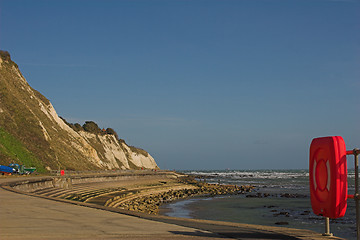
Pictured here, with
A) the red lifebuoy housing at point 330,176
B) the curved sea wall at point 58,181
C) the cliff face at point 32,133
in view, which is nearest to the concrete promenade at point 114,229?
the red lifebuoy housing at point 330,176

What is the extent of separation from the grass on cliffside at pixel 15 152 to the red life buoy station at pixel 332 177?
158ft

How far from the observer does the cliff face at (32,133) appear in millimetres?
54931

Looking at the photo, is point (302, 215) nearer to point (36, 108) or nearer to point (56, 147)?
point (56, 147)

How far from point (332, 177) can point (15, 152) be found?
5246 centimetres

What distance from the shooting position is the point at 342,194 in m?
7.76

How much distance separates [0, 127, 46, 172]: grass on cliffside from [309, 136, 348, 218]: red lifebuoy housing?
48164 mm

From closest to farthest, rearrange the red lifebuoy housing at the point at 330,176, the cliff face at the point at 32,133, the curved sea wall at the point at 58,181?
the red lifebuoy housing at the point at 330,176, the curved sea wall at the point at 58,181, the cliff face at the point at 32,133

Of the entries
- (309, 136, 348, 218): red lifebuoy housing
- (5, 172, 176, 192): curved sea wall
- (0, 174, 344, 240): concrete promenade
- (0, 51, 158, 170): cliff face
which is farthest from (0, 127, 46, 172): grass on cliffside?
(309, 136, 348, 218): red lifebuoy housing

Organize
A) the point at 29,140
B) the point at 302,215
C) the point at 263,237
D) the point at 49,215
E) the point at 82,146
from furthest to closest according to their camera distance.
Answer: the point at 82,146 → the point at 29,140 → the point at 302,215 → the point at 49,215 → the point at 263,237

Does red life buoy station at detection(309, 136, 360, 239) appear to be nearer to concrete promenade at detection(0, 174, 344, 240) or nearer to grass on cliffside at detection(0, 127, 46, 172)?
concrete promenade at detection(0, 174, 344, 240)

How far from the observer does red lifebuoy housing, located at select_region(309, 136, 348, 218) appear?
7.66 m

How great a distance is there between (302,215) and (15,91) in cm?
5399

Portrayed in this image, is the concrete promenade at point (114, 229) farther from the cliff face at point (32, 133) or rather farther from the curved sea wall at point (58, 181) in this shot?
the cliff face at point (32, 133)

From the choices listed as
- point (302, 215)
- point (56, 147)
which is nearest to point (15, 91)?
point (56, 147)
